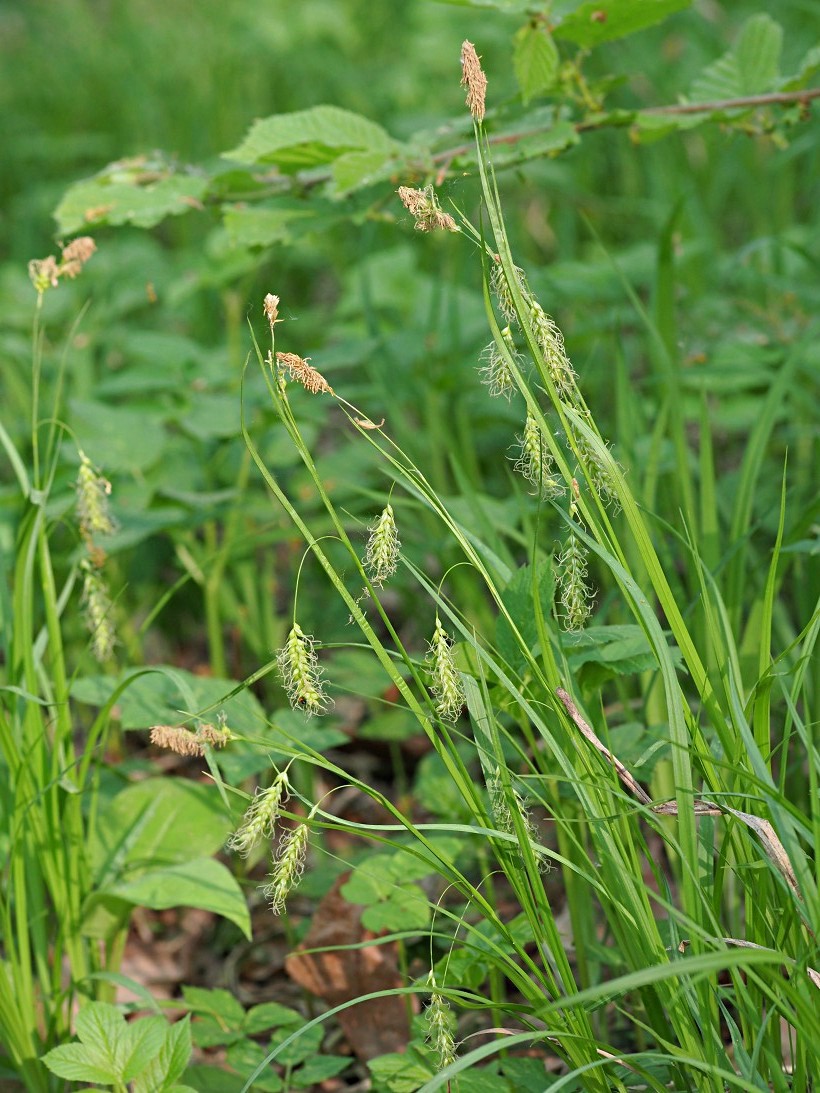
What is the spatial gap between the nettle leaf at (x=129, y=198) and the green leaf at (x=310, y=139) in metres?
0.15

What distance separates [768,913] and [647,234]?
8.57ft

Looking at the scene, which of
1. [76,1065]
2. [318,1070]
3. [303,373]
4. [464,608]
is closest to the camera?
[303,373]

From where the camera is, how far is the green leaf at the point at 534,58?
1394mm

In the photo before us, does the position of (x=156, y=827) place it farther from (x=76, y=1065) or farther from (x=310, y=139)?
(x=310, y=139)

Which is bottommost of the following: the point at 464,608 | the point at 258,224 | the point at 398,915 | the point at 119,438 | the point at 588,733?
the point at 398,915

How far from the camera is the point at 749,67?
1569 mm

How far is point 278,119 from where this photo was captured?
1517mm

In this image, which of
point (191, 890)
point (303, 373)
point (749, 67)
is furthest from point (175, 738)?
point (749, 67)

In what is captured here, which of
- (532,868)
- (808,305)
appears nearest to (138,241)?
(808,305)

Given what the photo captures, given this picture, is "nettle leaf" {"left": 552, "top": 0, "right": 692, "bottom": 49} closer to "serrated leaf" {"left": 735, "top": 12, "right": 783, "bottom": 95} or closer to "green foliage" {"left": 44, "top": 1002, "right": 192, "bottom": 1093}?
"serrated leaf" {"left": 735, "top": 12, "right": 783, "bottom": 95}

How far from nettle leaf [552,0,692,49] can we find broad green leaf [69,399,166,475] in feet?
3.17

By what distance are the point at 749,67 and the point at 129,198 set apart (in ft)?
3.08

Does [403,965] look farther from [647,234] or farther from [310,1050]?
[647,234]

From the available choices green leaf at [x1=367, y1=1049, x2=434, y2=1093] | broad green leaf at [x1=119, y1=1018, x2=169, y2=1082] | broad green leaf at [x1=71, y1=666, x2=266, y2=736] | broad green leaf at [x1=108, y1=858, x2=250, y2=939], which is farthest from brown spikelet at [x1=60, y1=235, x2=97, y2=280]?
green leaf at [x1=367, y1=1049, x2=434, y2=1093]
